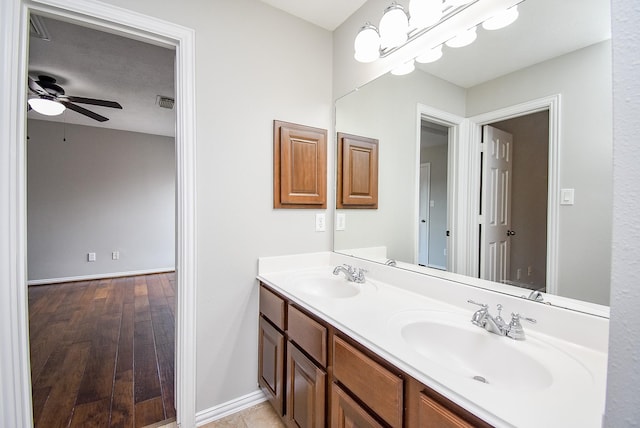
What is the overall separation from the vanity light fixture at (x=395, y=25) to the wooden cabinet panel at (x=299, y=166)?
2.33 feet

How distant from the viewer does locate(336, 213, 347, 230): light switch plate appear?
1971 millimetres

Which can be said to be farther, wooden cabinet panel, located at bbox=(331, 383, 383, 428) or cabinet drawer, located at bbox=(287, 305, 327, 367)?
cabinet drawer, located at bbox=(287, 305, 327, 367)

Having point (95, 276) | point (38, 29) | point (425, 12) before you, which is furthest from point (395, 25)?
point (95, 276)

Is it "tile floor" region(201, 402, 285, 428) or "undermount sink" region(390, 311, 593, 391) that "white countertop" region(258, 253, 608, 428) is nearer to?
"undermount sink" region(390, 311, 593, 391)

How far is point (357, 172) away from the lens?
1883mm

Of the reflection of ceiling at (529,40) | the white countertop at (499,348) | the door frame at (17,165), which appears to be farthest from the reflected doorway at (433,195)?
the door frame at (17,165)

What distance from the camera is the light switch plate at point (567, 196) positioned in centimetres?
92

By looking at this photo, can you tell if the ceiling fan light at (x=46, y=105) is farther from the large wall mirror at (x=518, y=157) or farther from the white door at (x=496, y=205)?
the white door at (x=496, y=205)

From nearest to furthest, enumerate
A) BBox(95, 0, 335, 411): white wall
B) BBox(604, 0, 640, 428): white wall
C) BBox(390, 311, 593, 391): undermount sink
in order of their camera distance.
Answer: BBox(604, 0, 640, 428): white wall
BBox(390, 311, 593, 391): undermount sink
BBox(95, 0, 335, 411): white wall

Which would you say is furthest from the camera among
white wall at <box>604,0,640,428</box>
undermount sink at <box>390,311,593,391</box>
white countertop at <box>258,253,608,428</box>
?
undermount sink at <box>390,311,593,391</box>

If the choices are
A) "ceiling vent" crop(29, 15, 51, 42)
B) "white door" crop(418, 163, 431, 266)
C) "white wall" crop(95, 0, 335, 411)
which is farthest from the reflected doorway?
"ceiling vent" crop(29, 15, 51, 42)

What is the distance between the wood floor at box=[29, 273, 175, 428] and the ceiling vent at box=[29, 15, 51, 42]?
2.41m

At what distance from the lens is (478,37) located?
116cm

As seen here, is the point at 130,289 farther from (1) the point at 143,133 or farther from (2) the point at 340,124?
(2) the point at 340,124
